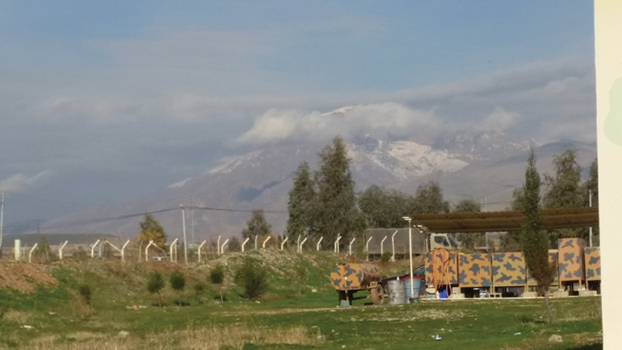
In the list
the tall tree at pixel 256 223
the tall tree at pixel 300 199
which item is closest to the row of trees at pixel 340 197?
the tall tree at pixel 300 199

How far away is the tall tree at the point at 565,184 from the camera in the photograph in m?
92.3

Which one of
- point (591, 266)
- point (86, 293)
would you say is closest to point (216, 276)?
point (86, 293)

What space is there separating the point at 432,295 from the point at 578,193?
5598cm

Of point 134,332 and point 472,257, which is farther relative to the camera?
point 472,257

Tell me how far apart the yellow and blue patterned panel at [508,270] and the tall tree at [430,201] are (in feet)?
272

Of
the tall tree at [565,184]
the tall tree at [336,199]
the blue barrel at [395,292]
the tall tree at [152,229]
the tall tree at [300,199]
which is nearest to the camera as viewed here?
the blue barrel at [395,292]

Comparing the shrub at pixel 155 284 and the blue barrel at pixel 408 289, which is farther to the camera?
the shrub at pixel 155 284

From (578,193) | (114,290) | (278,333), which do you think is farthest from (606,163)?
→ (578,193)

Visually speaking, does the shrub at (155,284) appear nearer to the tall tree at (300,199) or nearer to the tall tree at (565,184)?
the tall tree at (565,184)

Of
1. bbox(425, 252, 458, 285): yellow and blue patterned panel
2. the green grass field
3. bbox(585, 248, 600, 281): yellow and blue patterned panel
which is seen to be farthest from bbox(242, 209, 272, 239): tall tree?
bbox(585, 248, 600, 281): yellow and blue patterned panel

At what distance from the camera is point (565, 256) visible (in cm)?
3953

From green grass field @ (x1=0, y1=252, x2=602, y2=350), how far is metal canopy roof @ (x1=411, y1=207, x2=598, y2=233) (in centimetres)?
338

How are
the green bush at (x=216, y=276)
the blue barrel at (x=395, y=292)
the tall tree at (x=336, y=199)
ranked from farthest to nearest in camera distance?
1. the tall tree at (x=336, y=199)
2. the green bush at (x=216, y=276)
3. the blue barrel at (x=395, y=292)

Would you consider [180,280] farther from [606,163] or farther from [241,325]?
[606,163]
